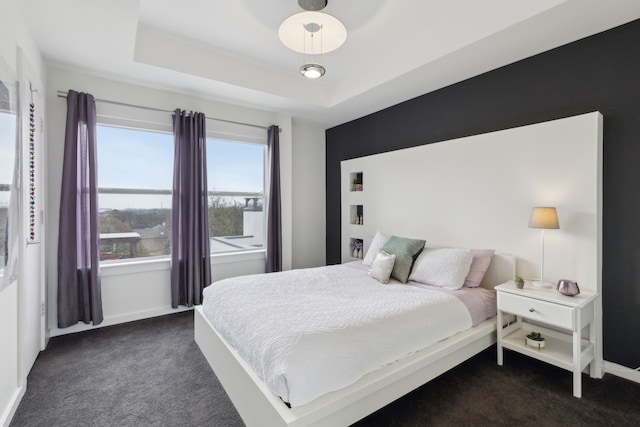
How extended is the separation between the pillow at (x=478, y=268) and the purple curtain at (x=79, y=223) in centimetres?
361

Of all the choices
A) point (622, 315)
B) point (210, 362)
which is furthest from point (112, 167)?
point (622, 315)

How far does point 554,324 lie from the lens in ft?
7.02

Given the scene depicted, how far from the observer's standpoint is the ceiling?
7.21 ft

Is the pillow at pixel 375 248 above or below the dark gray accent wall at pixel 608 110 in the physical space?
below

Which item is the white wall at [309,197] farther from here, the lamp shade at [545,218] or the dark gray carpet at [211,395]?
the lamp shade at [545,218]

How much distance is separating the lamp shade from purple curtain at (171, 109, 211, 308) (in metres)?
3.32

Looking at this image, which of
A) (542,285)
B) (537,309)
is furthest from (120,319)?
(542,285)

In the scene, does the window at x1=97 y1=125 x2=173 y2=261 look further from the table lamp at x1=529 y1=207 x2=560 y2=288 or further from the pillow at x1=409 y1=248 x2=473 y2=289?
the table lamp at x1=529 y1=207 x2=560 y2=288

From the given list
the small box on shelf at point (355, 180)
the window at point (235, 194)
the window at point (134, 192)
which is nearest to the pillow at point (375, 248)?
the small box on shelf at point (355, 180)

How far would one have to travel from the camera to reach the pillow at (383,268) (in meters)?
2.85

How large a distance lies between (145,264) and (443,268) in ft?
10.4

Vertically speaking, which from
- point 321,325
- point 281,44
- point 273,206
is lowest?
point 321,325

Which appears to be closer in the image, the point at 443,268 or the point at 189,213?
the point at 443,268

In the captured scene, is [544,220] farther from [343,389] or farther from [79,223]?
[79,223]
